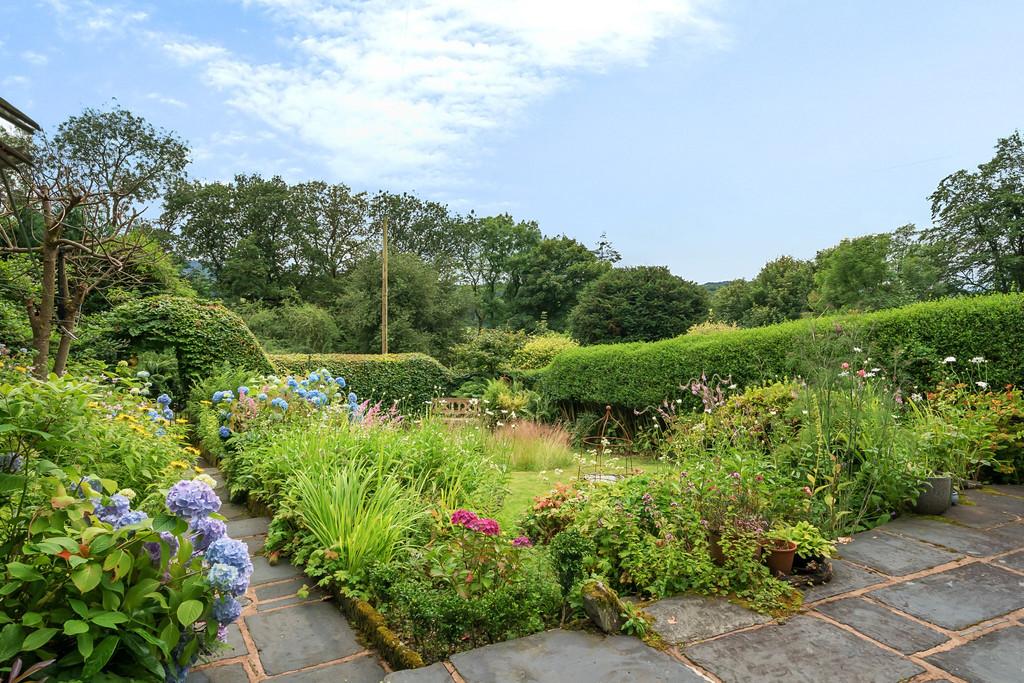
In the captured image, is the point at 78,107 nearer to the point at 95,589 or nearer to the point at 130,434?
the point at 130,434

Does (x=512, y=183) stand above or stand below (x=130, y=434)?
above

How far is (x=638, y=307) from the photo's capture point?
19859 mm

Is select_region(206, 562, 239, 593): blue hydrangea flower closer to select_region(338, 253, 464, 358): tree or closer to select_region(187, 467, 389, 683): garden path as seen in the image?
select_region(187, 467, 389, 683): garden path

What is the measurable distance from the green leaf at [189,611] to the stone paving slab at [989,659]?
2.41m

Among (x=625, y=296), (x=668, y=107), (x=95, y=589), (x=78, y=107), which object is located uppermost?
(x=78, y=107)

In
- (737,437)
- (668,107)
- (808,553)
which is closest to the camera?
(808,553)

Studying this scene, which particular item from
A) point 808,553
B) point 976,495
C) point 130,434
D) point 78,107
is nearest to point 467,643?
point 808,553

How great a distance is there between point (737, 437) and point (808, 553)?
1.19 m

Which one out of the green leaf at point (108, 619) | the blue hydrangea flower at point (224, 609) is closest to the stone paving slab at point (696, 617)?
the blue hydrangea flower at point (224, 609)

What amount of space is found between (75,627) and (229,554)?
0.38 m

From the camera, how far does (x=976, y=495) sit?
4.39 meters

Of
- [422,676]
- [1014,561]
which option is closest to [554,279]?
[1014,561]

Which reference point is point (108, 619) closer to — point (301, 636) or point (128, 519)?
point (128, 519)

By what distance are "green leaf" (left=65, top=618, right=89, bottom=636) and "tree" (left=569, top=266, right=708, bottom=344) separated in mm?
18829
